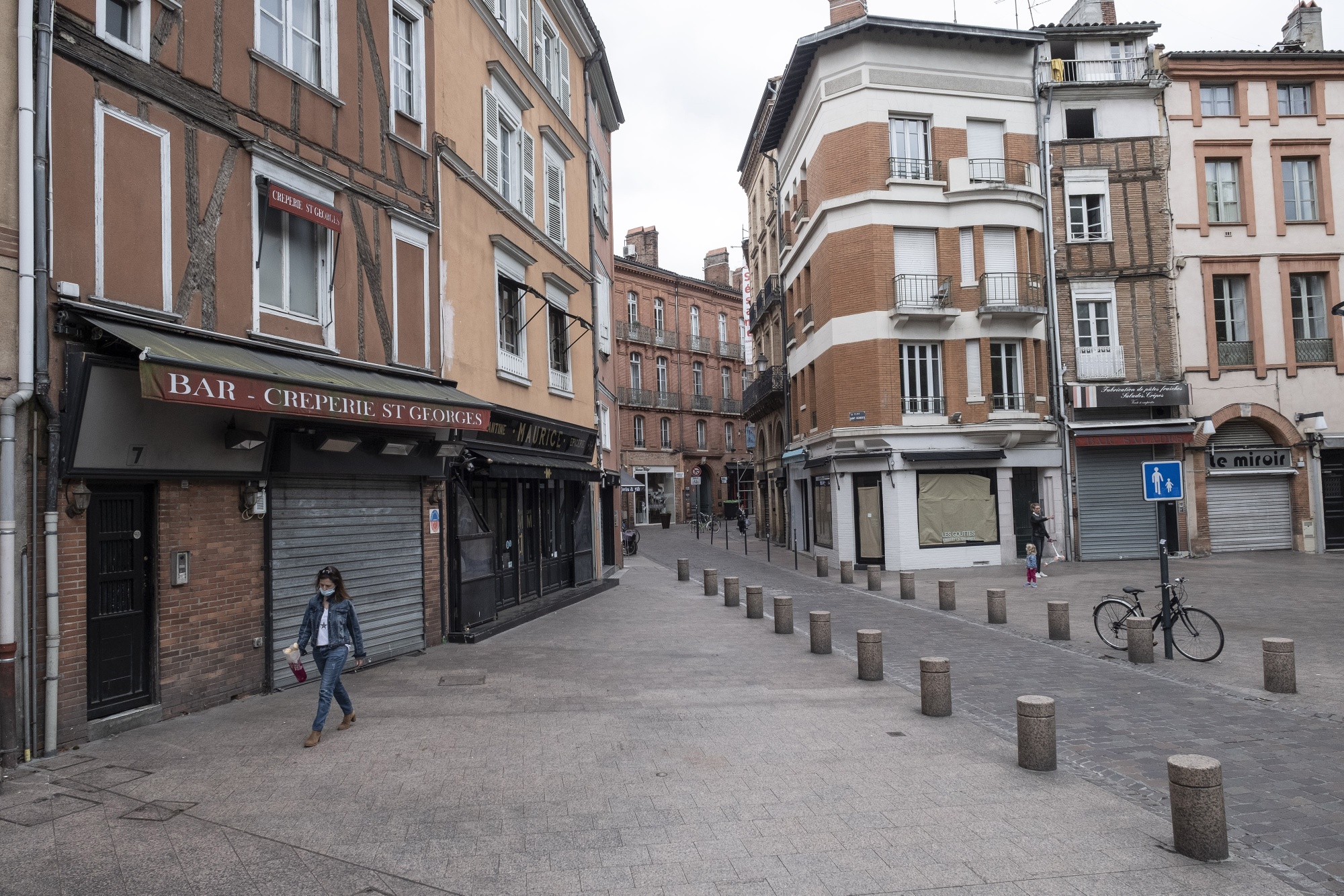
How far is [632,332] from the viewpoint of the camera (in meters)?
51.7

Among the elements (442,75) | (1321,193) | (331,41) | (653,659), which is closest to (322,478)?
(653,659)

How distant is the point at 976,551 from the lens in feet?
79.0

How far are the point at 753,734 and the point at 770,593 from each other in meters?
11.3

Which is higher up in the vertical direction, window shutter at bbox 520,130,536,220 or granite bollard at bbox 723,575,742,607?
window shutter at bbox 520,130,536,220

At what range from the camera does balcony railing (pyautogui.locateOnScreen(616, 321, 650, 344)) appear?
5119 cm

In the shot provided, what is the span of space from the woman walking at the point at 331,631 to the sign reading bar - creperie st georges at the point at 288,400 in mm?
1625

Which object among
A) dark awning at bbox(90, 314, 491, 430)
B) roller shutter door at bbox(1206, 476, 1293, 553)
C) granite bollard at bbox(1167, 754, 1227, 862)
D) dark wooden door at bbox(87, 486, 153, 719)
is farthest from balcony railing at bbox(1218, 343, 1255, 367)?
dark wooden door at bbox(87, 486, 153, 719)

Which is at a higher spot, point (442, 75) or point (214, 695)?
point (442, 75)

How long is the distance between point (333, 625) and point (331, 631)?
0.06m

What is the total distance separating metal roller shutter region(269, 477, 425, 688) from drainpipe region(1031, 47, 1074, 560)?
18995 millimetres

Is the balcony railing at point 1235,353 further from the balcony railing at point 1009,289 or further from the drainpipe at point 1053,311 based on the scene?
the balcony railing at point 1009,289

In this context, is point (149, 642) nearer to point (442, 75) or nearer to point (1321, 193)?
point (442, 75)

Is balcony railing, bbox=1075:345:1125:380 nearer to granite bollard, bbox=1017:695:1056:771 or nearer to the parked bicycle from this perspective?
the parked bicycle

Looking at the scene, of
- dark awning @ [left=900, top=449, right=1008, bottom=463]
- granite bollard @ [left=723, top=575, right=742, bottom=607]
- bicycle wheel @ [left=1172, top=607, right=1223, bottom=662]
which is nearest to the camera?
bicycle wheel @ [left=1172, top=607, right=1223, bottom=662]
